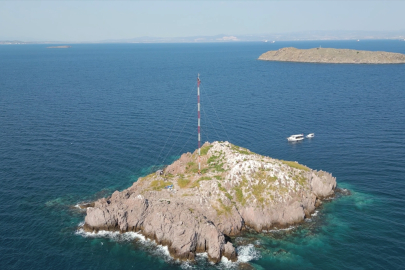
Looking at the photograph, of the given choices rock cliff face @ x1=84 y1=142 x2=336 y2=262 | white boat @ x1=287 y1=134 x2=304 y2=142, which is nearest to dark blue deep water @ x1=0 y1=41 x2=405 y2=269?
white boat @ x1=287 y1=134 x2=304 y2=142

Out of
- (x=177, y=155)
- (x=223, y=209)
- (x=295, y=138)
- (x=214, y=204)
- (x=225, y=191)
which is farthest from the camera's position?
(x=295, y=138)

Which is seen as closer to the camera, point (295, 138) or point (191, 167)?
point (191, 167)

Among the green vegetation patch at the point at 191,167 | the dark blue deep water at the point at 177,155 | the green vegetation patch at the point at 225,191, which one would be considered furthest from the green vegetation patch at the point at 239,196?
the green vegetation patch at the point at 191,167

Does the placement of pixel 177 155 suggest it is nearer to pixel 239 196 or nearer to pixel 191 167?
pixel 191 167

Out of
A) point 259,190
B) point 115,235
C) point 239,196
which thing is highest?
point 259,190

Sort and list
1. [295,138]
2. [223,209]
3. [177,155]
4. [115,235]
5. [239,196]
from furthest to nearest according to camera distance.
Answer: [295,138] < [177,155] < [239,196] < [223,209] < [115,235]

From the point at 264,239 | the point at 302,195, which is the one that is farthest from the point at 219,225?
the point at 302,195

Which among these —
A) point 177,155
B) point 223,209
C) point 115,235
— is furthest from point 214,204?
point 177,155

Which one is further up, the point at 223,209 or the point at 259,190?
the point at 259,190
